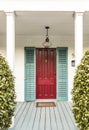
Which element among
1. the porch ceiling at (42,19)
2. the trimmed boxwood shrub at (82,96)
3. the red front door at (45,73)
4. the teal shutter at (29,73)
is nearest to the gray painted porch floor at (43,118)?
the teal shutter at (29,73)

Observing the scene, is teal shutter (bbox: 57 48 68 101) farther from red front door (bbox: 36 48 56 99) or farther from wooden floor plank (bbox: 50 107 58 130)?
wooden floor plank (bbox: 50 107 58 130)

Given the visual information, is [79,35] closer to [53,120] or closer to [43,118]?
[53,120]

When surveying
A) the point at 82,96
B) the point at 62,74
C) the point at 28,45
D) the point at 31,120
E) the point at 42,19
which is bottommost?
the point at 31,120

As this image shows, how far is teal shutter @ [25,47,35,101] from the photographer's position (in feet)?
26.8

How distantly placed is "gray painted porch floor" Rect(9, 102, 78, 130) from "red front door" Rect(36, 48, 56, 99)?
1.26 metres

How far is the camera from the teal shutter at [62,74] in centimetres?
822

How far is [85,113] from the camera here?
3502 mm

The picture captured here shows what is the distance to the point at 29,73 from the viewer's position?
8227 mm

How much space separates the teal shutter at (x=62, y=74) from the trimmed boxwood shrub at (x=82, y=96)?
4432 mm

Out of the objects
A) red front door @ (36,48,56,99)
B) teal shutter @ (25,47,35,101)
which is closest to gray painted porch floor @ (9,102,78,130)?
teal shutter @ (25,47,35,101)

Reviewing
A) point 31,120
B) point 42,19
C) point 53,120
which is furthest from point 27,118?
point 42,19

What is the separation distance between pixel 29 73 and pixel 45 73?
2.14 feet
